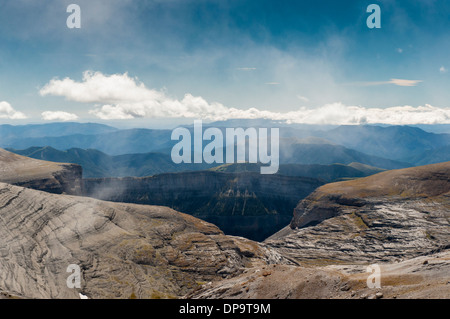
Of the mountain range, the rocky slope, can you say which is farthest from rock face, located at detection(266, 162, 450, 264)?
the rocky slope

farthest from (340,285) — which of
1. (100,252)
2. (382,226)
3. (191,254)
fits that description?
(382,226)

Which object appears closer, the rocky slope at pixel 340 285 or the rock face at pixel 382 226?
the rocky slope at pixel 340 285

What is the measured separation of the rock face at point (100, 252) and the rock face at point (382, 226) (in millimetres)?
44883

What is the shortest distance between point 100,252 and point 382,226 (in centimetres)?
14042

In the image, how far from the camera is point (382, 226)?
162 meters

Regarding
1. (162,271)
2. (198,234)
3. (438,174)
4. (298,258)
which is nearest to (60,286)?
(162,271)

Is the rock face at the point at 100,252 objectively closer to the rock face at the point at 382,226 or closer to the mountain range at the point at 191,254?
the mountain range at the point at 191,254

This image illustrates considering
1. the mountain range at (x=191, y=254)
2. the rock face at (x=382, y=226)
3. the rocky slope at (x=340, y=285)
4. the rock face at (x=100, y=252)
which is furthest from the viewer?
the rock face at (x=382, y=226)

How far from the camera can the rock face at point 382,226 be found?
470 feet

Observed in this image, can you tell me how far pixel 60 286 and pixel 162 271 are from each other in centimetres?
2889

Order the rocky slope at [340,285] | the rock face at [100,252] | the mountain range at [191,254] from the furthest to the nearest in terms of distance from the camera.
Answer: the rock face at [100,252] < the mountain range at [191,254] < the rocky slope at [340,285]

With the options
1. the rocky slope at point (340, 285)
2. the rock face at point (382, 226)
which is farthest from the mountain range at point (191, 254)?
the rock face at point (382, 226)

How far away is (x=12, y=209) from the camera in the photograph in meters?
89.9

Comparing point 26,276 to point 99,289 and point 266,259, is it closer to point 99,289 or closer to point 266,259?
point 99,289
